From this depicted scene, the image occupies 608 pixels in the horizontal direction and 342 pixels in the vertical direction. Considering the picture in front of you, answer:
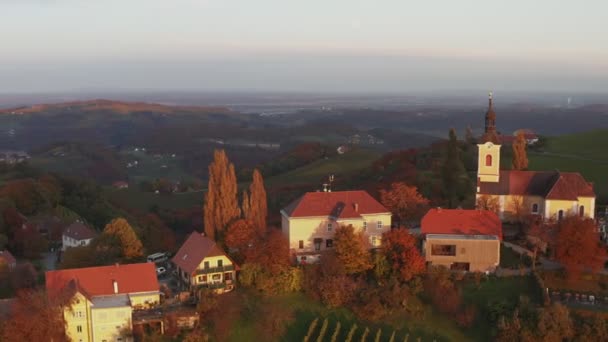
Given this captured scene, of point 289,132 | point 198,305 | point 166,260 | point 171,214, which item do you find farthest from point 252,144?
point 198,305

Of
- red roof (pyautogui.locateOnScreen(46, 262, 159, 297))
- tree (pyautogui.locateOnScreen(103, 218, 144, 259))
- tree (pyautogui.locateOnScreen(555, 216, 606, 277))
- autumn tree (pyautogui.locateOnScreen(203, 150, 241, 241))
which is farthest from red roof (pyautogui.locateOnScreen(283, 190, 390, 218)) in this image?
tree (pyautogui.locateOnScreen(555, 216, 606, 277))

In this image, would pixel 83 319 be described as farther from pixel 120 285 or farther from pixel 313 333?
pixel 313 333

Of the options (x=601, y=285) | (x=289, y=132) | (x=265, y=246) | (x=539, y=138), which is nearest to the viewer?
(x=601, y=285)

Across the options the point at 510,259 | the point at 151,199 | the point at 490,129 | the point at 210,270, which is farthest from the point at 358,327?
the point at 151,199

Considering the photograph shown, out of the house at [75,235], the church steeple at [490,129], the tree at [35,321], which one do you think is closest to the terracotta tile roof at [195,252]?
the tree at [35,321]

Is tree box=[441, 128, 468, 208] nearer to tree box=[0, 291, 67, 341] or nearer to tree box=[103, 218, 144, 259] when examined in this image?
tree box=[103, 218, 144, 259]

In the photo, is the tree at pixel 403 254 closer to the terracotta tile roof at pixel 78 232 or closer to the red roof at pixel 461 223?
the red roof at pixel 461 223
